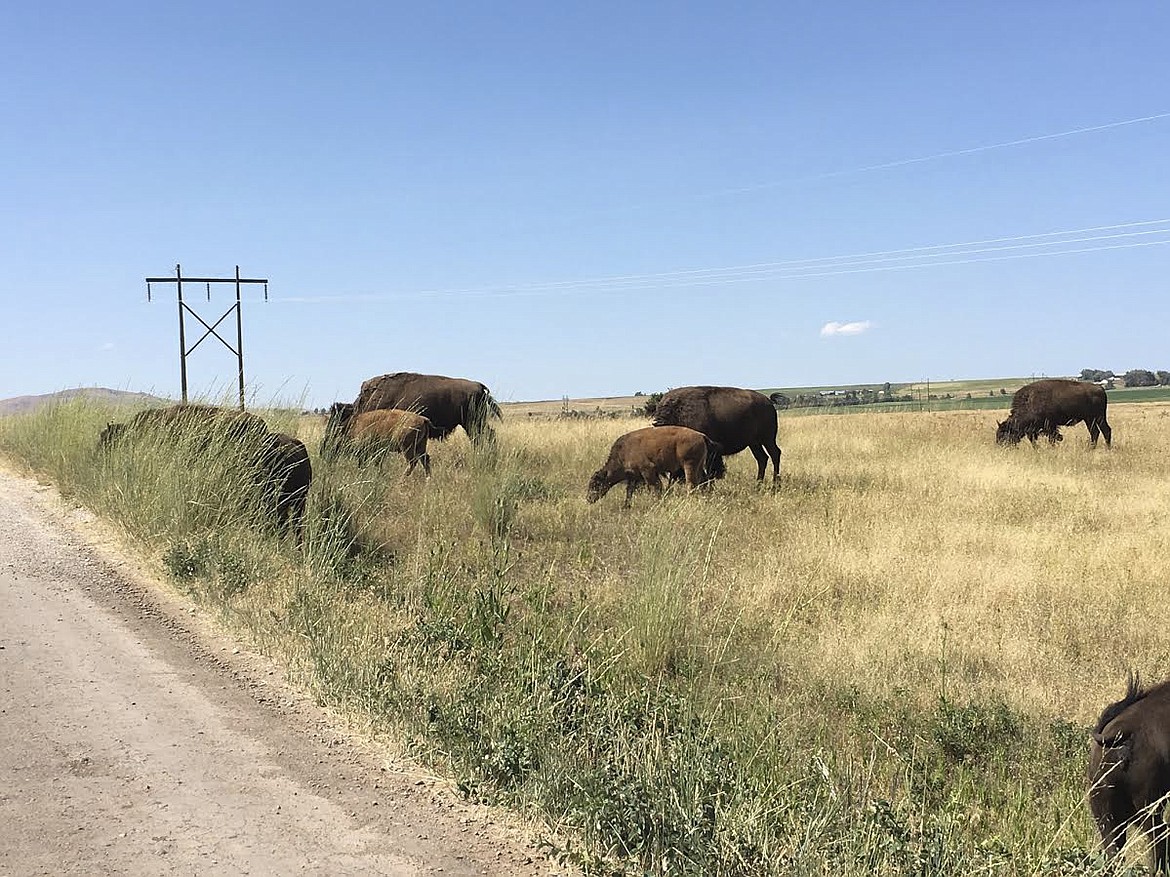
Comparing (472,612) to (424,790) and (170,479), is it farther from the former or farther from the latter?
(170,479)

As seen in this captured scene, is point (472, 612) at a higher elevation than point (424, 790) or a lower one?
higher

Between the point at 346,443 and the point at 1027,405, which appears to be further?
the point at 1027,405

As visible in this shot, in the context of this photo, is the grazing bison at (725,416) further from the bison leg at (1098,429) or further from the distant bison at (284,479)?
the bison leg at (1098,429)

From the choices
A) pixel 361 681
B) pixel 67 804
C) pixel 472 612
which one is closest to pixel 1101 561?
pixel 472 612

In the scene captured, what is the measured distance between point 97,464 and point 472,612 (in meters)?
7.20

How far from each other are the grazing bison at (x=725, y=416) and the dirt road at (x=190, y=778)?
36.8 ft

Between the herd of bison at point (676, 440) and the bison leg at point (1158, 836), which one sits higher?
the herd of bison at point (676, 440)

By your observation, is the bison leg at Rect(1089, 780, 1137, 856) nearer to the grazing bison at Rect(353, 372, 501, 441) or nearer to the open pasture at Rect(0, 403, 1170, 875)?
the open pasture at Rect(0, 403, 1170, 875)

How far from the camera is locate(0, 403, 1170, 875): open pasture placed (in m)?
3.90

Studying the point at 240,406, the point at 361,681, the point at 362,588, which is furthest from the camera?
the point at 240,406

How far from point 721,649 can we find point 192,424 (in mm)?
6828

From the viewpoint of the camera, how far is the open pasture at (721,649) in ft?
12.8

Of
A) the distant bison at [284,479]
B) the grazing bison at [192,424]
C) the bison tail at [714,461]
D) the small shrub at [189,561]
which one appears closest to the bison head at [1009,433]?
the bison tail at [714,461]

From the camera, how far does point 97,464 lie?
11148mm
